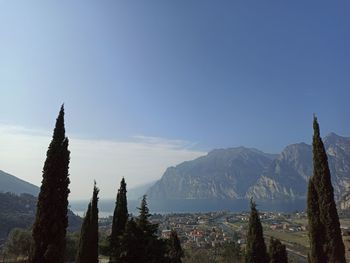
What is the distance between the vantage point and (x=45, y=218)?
1894 cm

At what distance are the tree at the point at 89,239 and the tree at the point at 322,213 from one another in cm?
1721

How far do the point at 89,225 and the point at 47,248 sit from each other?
11.8 m

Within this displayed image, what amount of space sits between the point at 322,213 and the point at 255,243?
4.83 m

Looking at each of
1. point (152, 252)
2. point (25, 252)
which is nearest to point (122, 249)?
point (152, 252)

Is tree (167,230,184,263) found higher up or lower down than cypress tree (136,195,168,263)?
lower down

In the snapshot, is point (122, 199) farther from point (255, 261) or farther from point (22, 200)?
point (22, 200)

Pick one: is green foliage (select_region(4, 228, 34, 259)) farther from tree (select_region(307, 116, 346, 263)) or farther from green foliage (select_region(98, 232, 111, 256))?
tree (select_region(307, 116, 346, 263))

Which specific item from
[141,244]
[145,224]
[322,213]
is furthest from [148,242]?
[322,213]

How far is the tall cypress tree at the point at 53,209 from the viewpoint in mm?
18594

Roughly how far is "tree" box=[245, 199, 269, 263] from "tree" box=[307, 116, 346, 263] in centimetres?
339

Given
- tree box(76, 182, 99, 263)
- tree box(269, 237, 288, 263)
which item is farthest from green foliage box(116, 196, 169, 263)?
tree box(269, 237, 288, 263)

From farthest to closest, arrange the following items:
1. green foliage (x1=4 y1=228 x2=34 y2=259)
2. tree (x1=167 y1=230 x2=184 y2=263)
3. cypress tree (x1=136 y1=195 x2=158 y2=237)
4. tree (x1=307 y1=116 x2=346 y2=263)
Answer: green foliage (x1=4 y1=228 x2=34 y2=259), tree (x1=307 y1=116 x2=346 y2=263), tree (x1=167 y1=230 x2=184 y2=263), cypress tree (x1=136 y1=195 x2=158 y2=237)

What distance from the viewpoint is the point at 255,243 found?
2373 cm

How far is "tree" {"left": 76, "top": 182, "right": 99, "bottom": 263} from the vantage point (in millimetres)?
29112
